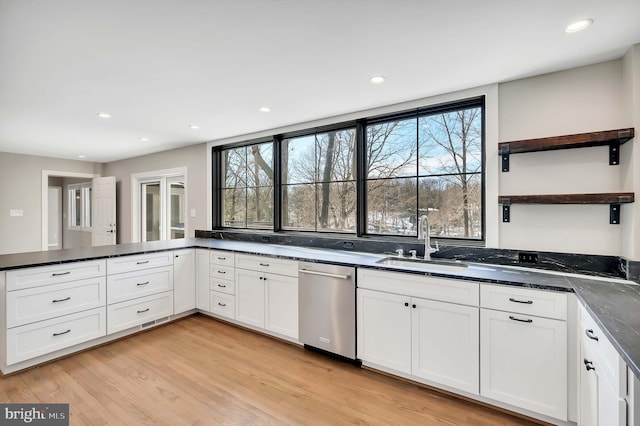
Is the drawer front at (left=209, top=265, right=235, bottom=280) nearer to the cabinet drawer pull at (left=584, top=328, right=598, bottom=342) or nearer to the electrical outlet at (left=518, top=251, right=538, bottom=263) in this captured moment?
the electrical outlet at (left=518, top=251, right=538, bottom=263)

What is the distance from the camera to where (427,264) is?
260 centimetres

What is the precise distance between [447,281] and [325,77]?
1.82 meters

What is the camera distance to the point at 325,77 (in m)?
2.43

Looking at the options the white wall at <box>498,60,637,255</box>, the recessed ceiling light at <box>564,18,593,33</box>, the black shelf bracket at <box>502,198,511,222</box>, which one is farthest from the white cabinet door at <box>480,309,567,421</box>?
the recessed ceiling light at <box>564,18,593,33</box>

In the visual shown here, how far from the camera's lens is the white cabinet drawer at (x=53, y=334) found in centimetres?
239

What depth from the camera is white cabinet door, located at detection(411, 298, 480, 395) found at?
205 cm

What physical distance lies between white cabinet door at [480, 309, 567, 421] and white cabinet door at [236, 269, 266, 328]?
2.06 metres

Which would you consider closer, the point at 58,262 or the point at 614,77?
the point at 614,77

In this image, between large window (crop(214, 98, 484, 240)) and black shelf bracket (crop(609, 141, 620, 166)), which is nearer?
black shelf bracket (crop(609, 141, 620, 166))

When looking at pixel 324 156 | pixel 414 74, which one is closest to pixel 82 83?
pixel 324 156

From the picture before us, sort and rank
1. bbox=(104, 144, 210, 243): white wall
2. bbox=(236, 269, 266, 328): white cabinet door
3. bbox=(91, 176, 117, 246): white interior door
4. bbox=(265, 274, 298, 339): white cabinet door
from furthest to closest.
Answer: bbox=(91, 176, 117, 246): white interior door < bbox=(104, 144, 210, 243): white wall < bbox=(236, 269, 266, 328): white cabinet door < bbox=(265, 274, 298, 339): white cabinet door

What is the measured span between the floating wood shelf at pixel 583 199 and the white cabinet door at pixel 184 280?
3.42 meters

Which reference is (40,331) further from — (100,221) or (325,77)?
(100,221)

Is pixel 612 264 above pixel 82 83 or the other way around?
the other way around
